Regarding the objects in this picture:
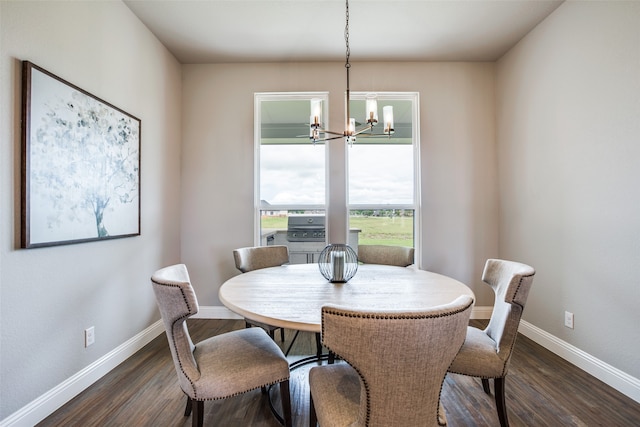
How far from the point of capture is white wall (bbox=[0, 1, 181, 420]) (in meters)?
1.45

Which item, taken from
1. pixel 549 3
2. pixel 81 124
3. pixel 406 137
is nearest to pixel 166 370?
pixel 81 124

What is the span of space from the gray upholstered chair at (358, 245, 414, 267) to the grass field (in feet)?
1.92

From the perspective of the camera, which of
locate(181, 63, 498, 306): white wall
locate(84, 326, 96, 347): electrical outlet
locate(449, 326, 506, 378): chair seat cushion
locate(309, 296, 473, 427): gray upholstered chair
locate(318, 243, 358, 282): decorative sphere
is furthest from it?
locate(181, 63, 498, 306): white wall

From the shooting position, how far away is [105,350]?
2.07m

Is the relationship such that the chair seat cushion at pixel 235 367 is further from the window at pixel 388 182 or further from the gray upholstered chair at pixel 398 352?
the window at pixel 388 182

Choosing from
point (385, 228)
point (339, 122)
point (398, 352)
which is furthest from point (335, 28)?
point (398, 352)

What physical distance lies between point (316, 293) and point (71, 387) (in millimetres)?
1717

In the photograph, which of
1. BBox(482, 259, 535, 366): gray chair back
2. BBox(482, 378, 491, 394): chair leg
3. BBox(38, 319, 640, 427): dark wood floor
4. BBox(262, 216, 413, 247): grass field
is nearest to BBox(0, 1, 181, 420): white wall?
BBox(38, 319, 640, 427): dark wood floor

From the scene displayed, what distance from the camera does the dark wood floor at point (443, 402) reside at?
1.59 m

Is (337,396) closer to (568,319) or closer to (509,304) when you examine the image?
(509,304)

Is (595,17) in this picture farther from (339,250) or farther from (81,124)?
(81,124)

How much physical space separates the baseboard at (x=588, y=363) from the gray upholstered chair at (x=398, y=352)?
187cm

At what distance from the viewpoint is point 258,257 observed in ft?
8.13

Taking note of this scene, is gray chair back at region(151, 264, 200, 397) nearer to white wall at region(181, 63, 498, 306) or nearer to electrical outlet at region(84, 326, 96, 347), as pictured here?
electrical outlet at region(84, 326, 96, 347)
